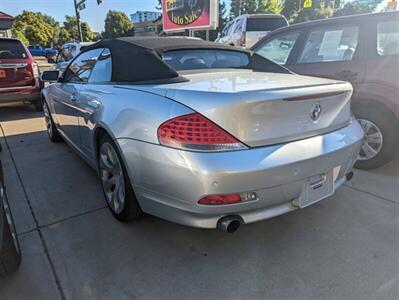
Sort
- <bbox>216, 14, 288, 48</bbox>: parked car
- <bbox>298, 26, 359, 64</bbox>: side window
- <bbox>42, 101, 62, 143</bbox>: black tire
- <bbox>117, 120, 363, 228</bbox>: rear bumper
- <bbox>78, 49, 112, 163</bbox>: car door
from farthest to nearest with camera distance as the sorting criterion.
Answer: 1. <bbox>216, 14, 288, 48</bbox>: parked car
2. <bbox>42, 101, 62, 143</bbox>: black tire
3. <bbox>298, 26, 359, 64</bbox>: side window
4. <bbox>78, 49, 112, 163</bbox>: car door
5. <bbox>117, 120, 363, 228</bbox>: rear bumper

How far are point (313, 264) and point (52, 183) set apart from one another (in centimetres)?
270

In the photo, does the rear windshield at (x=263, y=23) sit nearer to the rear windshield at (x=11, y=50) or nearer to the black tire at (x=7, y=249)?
the rear windshield at (x=11, y=50)

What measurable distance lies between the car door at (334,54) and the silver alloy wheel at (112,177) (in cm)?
264

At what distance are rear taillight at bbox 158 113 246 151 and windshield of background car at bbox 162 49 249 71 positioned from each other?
105 cm

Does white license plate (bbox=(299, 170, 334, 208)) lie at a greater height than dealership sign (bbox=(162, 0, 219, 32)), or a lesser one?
lesser

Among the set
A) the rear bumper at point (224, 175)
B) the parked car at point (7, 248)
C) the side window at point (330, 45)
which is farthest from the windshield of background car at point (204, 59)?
the parked car at point (7, 248)

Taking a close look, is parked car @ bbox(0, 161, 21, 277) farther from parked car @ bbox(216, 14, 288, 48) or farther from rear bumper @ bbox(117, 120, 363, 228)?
parked car @ bbox(216, 14, 288, 48)

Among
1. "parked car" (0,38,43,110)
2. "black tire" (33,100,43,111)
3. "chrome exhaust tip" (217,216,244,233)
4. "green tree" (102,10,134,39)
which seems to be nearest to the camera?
"chrome exhaust tip" (217,216,244,233)

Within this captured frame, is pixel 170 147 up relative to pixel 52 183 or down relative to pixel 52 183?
up

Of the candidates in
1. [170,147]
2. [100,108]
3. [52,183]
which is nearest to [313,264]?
[170,147]

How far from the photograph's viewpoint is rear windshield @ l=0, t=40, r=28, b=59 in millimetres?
6625

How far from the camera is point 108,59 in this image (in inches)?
111

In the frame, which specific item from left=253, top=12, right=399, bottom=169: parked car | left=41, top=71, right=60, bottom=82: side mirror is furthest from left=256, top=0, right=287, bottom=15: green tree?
left=41, top=71, right=60, bottom=82: side mirror

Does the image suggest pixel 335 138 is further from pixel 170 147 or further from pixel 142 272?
pixel 142 272
